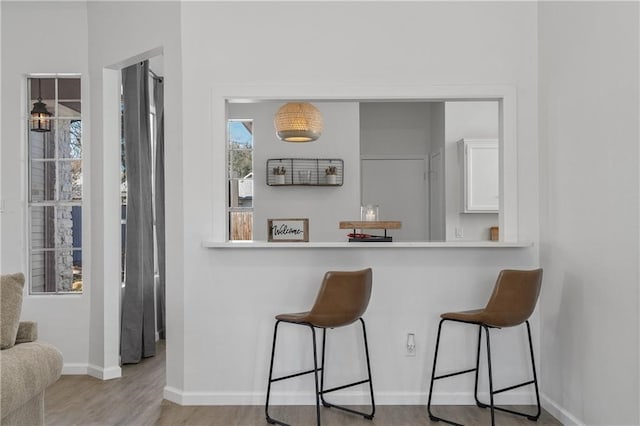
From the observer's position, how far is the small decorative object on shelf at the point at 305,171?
6.45 metres

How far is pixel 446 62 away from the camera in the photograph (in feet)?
12.5

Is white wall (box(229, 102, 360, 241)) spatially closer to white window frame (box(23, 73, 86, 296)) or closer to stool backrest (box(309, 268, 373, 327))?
white window frame (box(23, 73, 86, 296))

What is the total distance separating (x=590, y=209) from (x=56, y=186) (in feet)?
12.8

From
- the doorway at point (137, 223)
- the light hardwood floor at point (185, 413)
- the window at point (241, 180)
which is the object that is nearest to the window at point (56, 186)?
the doorway at point (137, 223)

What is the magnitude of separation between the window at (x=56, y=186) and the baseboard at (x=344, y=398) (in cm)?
162

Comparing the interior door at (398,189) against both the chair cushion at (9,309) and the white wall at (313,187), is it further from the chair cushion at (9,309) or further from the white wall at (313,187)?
the chair cushion at (9,309)

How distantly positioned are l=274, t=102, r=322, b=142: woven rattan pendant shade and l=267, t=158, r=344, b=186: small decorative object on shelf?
1.41 metres

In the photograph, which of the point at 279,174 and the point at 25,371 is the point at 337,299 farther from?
the point at 279,174

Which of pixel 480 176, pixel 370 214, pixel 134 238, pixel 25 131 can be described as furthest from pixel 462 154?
pixel 25 131

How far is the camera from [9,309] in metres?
2.78

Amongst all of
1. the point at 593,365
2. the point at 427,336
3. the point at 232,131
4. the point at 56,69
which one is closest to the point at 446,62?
the point at 427,336

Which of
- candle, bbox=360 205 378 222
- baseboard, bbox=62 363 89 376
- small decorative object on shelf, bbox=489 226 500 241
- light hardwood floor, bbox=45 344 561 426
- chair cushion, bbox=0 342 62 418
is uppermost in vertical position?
candle, bbox=360 205 378 222

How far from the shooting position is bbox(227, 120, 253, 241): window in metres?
6.66

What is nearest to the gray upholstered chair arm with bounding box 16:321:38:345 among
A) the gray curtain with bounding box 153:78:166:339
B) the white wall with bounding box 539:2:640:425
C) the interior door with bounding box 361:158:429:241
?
the gray curtain with bounding box 153:78:166:339
